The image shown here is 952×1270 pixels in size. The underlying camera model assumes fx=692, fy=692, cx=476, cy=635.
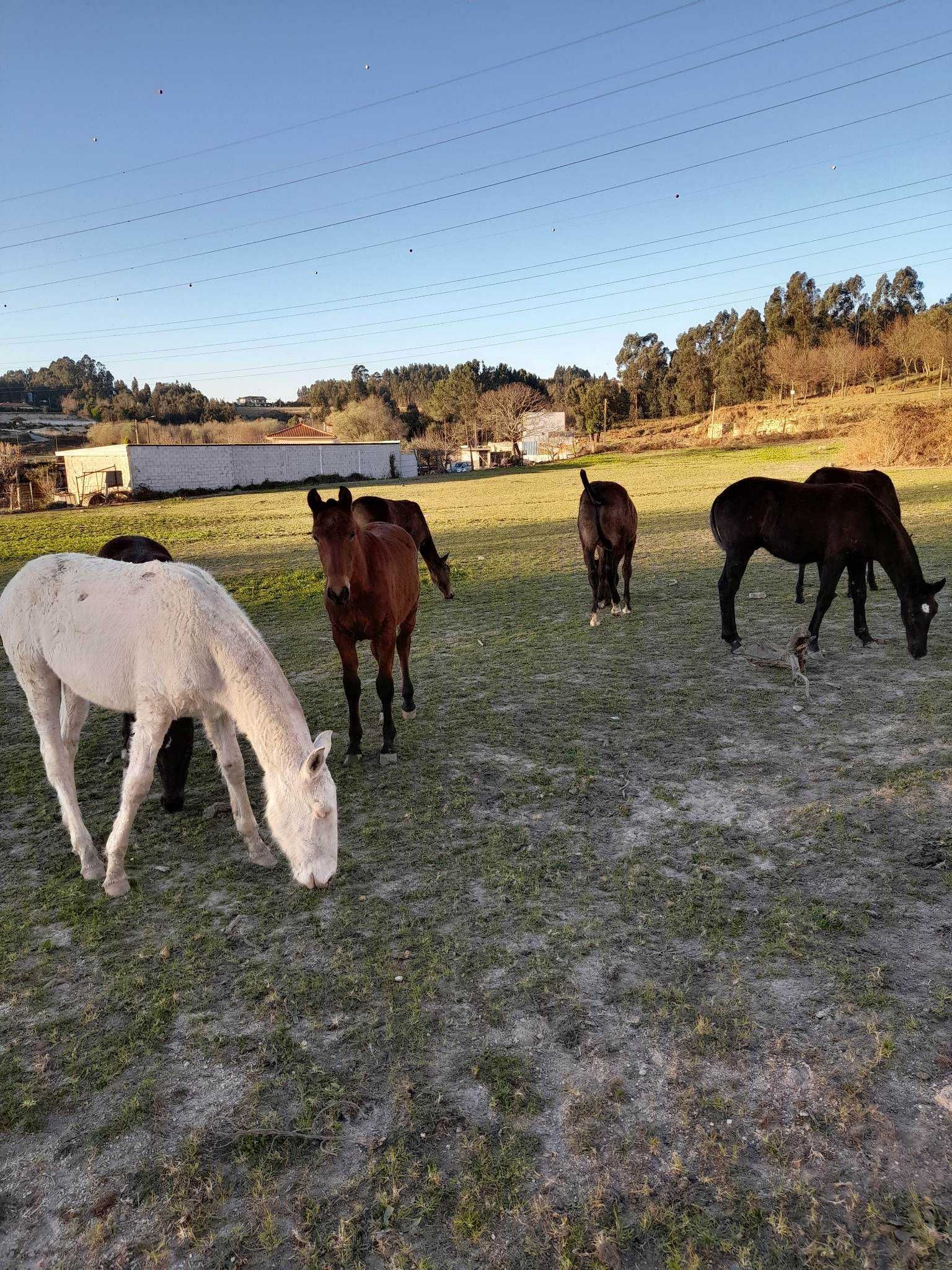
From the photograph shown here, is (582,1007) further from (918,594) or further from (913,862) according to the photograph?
(918,594)

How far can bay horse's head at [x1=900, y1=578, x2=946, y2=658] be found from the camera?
276 inches

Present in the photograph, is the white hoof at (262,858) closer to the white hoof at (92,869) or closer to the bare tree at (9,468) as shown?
the white hoof at (92,869)

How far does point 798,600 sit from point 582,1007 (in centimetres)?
873

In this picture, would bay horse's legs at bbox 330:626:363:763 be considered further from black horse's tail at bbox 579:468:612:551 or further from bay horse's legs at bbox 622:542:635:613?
bay horse's legs at bbox 622:542:635:613

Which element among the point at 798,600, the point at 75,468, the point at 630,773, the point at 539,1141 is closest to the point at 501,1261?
the point at 539,1141

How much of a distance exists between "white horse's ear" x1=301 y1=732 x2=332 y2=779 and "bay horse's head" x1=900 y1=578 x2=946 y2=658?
21.2ft

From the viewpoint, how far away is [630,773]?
5.25 metres

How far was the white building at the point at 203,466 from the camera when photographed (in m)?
44.7

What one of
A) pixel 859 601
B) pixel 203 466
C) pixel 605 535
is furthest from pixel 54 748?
pixel 203 466

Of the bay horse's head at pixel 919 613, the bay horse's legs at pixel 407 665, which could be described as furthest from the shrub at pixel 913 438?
the bay horse's legs at pixel 407 665

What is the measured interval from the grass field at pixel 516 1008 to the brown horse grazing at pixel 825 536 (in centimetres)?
117

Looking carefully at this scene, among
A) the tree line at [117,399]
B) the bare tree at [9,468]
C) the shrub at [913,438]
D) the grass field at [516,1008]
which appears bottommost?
the grass field at [516,1008]

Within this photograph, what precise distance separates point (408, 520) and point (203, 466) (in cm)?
4354

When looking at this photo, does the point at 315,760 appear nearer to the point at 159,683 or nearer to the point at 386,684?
the point at 159,683
